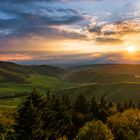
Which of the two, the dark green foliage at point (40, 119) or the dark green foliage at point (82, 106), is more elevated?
the dark green foliage at point (40, 119)

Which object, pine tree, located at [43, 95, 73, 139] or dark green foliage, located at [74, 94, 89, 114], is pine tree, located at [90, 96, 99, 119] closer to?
dark green foliage, located at [74, 94, 89, 114]

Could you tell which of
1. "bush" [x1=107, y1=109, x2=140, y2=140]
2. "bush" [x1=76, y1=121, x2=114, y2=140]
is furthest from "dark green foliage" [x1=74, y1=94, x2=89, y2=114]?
"bush" [x1=76, y1=121, x2=114, y2=140]

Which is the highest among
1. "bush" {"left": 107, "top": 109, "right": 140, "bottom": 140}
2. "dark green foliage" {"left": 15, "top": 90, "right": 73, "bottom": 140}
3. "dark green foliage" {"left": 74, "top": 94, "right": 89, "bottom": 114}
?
"dark green foliage" {"left": 15, "top": 90, "right": 73, "bottom": 140}

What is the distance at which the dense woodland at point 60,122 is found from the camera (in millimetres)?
67562

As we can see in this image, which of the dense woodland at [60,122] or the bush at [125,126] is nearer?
the dense woodland at [60,122]

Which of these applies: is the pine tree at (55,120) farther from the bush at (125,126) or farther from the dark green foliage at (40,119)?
the bush at (125,126)

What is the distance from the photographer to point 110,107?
418 feet

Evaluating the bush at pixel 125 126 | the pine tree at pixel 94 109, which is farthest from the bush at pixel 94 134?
the pine tree at pixel 94 109

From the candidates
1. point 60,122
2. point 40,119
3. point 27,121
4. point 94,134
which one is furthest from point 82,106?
point 27,121

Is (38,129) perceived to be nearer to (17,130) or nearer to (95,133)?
(17,130)

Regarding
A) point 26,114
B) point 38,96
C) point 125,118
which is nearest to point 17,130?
point 26,114

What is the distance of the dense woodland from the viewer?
67.6 metres

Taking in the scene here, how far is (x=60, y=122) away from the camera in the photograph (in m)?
88.2

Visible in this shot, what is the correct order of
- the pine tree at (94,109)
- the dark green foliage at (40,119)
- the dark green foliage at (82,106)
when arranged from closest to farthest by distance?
the dark green foliage at (40,119)
the pine tree at (94,109)
the dark green foliage at (82,106)
